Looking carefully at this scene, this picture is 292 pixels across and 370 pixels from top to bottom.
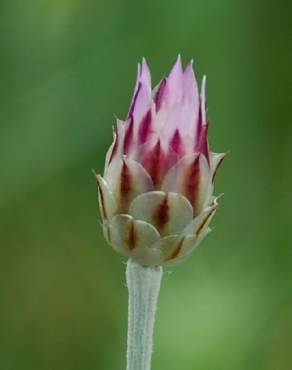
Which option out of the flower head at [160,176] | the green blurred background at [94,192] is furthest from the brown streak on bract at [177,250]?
the green blurred background at [94,192]

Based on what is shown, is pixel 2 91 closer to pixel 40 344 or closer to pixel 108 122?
pixel 108 122

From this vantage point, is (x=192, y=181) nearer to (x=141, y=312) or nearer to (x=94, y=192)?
(x=141, y=312)

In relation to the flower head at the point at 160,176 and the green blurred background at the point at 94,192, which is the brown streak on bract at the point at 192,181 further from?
the green blurred background at the point at 94,192

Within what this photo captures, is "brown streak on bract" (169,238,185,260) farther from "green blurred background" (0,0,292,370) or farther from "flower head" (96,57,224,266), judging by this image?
"green blurred background" (0,0,292,370)

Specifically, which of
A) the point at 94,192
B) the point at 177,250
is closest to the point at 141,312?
the point at 177,250

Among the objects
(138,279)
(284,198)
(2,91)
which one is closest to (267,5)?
(284,198)

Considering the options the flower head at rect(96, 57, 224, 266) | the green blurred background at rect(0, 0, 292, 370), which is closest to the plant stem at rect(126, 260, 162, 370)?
the flower head at rect(96, 57, 224, 266)
